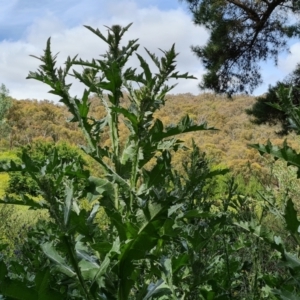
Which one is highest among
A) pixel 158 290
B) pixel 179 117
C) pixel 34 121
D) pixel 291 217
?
pixel 34 121

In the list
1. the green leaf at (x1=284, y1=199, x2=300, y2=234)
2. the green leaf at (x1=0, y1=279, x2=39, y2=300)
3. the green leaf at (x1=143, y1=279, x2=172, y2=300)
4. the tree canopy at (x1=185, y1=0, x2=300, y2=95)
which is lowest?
the green leaf at (x1=143, y1=279, x2=172, y2=300)

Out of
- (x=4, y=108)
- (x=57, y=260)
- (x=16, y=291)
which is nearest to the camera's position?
(x=16, y=291)

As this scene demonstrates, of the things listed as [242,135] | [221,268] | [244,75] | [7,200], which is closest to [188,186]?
[7,200]

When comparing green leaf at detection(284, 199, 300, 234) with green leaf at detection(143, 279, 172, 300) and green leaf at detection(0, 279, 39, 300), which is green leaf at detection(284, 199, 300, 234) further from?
green leaf at detection(0, 279, 39, 300)

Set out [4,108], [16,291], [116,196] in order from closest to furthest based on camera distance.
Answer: [16,291] → [116,196] → [4,108]

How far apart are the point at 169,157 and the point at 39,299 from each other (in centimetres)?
37

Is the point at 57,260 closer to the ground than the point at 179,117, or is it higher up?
closer to the ground

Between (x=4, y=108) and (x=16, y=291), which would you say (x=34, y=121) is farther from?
(x=16, y=291)

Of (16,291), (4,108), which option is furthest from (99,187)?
(4,108)

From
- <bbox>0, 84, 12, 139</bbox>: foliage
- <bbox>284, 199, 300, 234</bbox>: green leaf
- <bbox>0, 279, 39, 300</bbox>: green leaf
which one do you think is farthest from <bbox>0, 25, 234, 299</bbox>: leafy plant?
<bbox>0, 84, 12, 139</bbox>: foliage

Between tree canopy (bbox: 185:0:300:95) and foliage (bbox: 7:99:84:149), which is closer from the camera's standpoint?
tree canopy (bbox: 185:0:300:95)

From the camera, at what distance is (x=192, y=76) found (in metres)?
1.08

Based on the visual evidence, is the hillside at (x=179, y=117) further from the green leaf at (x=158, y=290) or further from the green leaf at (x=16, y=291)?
the green leaf at (x=16, y=291)

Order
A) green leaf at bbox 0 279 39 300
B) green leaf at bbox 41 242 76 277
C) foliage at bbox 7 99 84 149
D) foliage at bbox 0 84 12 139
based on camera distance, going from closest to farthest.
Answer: green leaf at bbox 0 279 39 300, green leaf at bbox 41 242 76 277, foliage at bbox 0 84 12 139, foliage at bbox 7 99 84 149
